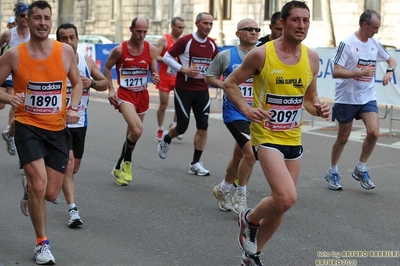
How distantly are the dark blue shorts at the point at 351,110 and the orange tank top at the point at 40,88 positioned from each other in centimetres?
409

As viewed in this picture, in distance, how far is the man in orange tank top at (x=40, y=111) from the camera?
6398mm

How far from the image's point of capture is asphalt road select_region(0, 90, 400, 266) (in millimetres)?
6734

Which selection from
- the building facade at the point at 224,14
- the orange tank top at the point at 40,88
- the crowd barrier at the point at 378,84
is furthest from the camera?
the building facade at the point at 224,14

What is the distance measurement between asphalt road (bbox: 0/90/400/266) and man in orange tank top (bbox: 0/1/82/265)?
0.50 metres

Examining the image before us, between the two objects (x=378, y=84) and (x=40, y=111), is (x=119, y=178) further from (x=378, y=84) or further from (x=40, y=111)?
(x=378, y=84)

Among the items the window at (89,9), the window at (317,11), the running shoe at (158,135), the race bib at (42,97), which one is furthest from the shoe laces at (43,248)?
the window at (89,9)

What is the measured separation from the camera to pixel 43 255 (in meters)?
6.36

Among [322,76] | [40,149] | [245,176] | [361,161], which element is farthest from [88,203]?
[322,76]

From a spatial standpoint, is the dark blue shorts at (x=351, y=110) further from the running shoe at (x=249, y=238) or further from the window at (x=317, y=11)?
the window at (x=317, y=11)

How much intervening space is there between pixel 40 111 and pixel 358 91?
14.2 ft

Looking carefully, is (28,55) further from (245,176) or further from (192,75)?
(192,75)

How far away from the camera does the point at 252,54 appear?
6.24 m

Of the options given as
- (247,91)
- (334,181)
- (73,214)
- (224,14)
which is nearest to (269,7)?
(224,14)

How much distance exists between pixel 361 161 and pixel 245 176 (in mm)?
2045
